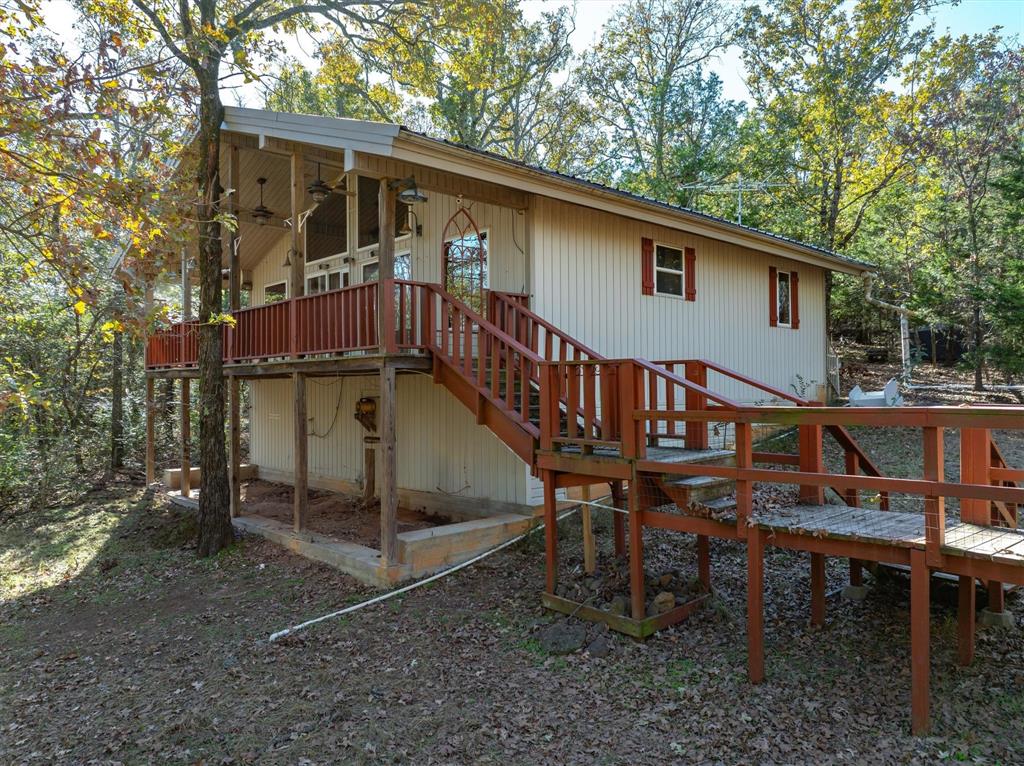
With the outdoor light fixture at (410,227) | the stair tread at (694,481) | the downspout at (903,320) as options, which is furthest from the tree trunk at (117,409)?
the downspout at (903,320)

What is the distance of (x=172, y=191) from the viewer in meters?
6.98

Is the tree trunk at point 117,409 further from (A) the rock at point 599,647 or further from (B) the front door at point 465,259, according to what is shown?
(A) the rock at point 599,647

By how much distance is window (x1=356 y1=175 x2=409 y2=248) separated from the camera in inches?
397

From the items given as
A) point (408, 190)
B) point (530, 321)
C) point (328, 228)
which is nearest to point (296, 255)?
point (408, 190)

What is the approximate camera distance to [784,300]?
12.7 meters

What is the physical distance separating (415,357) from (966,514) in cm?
519

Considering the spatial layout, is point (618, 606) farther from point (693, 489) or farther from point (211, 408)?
point (211, 408)

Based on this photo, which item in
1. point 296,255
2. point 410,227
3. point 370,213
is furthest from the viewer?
point 370,213

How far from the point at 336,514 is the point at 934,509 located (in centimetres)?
834

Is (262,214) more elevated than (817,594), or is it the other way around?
(262,214)

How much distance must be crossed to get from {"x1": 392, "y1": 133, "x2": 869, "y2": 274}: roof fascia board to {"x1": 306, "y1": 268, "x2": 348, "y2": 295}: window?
4.83 m

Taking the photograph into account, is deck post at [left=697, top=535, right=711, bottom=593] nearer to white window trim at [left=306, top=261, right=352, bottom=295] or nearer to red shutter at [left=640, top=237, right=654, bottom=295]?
red shutter at [left=640, top=237, right=654, bottom=295]

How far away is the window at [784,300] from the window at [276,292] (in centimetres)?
1004

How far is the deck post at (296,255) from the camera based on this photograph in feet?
26.3
